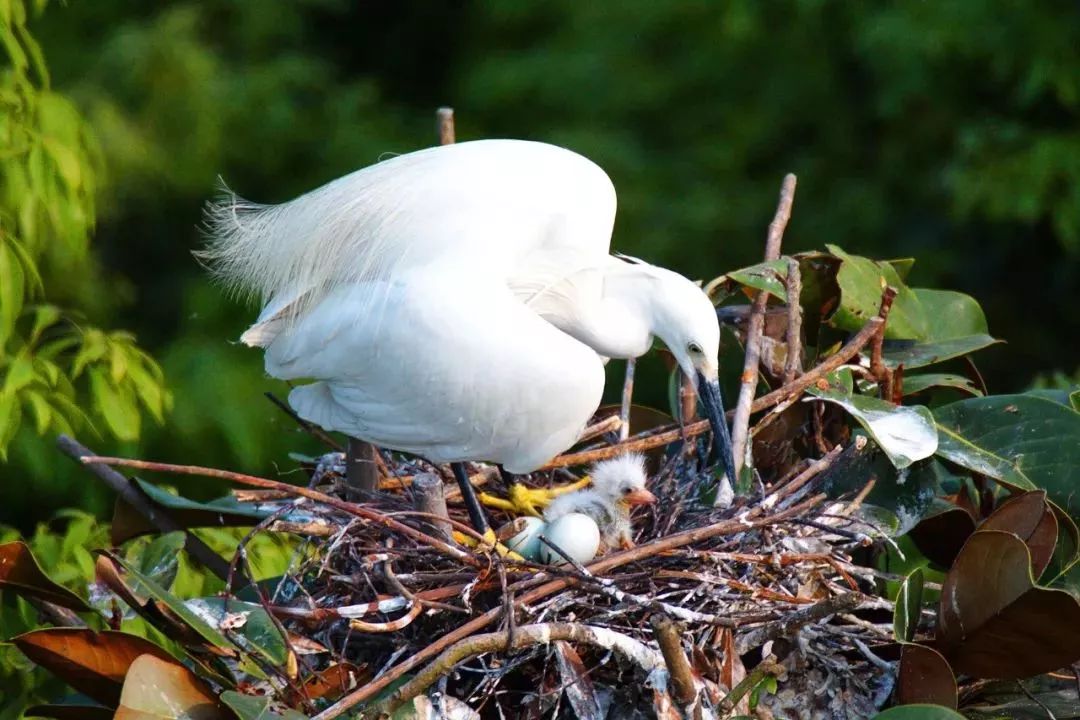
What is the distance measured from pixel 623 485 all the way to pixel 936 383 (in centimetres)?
61

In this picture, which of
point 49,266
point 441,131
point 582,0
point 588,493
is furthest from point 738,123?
point 588,493

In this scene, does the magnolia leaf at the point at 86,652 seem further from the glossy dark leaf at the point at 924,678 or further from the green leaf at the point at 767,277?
the green leaf at the point at 767,277

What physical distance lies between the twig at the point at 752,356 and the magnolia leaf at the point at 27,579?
1.12m

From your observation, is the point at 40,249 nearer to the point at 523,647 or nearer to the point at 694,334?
the point at 694,334

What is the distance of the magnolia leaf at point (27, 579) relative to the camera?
2162mm

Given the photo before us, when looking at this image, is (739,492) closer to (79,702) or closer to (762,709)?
(762,709)

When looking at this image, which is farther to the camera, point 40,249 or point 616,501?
point 40,249

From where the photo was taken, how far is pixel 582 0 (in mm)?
6727

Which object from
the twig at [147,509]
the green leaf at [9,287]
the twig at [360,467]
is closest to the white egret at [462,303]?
the twig at [360,467]

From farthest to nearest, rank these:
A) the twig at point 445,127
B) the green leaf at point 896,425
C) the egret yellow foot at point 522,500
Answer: the twig at point 445,127, the egret yellow foot at point 522,500, the green leaf at point 896,425

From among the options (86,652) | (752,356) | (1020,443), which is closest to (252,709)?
(86,652)

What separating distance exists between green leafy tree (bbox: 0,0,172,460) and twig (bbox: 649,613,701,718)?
1588 millimetres

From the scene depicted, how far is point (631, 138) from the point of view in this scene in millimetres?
6543

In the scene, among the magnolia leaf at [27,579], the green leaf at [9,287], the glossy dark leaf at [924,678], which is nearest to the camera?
the glossy dark leaf at [924,678]
